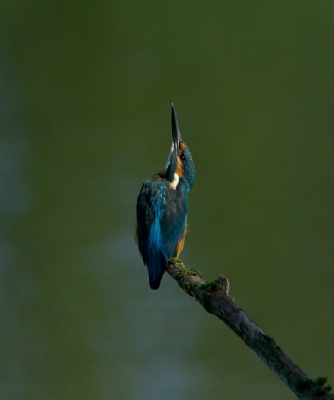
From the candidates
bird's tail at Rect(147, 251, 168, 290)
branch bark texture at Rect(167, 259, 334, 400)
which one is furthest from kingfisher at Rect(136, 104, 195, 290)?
branch bark texture at Rect(167, 259, 334, 400)

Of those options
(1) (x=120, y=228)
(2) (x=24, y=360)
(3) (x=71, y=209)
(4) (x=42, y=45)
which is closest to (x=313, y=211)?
(1) (x=120, y=228)

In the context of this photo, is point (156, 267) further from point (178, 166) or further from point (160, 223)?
point (178, 166)

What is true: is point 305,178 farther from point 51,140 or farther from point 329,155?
point 51,140

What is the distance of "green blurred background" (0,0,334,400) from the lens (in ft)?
13.4

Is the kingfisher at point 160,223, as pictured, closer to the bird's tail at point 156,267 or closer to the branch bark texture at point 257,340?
the bird's tail at point 156,267

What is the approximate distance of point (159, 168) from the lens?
16.2 feet

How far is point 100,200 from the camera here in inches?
194

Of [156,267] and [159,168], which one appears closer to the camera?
[156,267]

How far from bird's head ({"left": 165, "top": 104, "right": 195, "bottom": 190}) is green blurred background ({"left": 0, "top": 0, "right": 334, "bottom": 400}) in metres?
1.01

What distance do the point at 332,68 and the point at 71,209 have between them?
230 cm

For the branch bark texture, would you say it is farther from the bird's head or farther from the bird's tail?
the bird's head

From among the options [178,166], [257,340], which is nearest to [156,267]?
[178,166]

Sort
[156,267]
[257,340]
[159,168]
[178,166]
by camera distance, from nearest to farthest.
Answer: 1. [257,340]
2. [156,267]
3. [178,166]
4. [159,168]

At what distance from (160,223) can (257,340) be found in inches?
50.8
